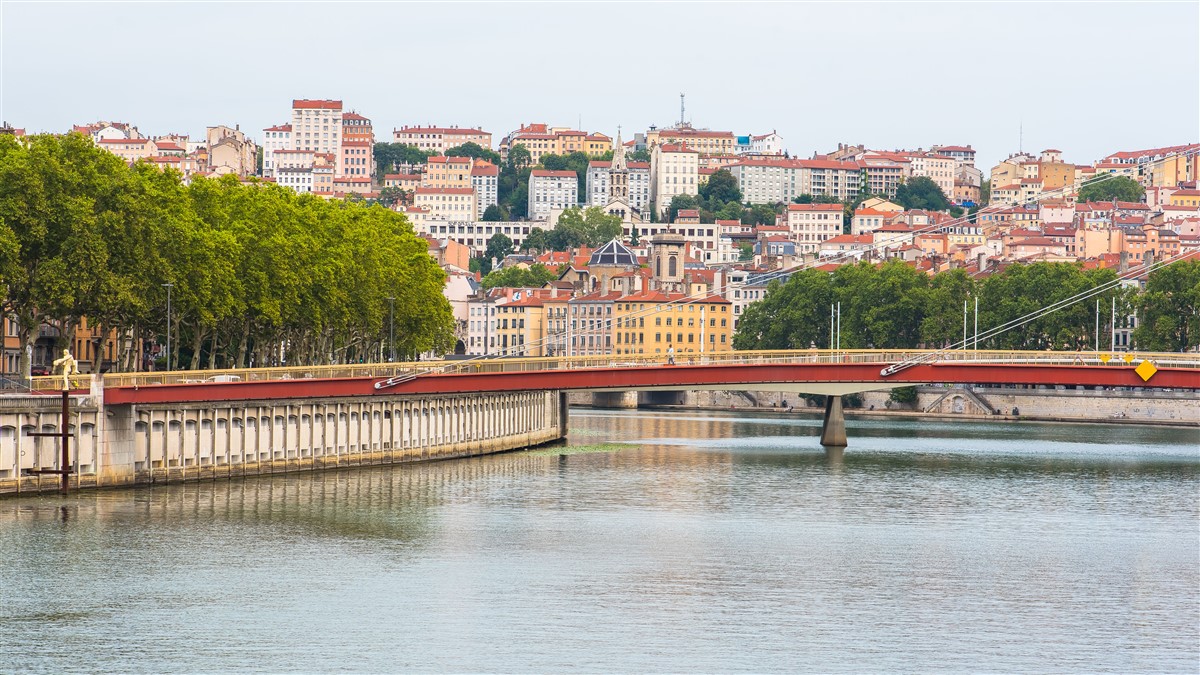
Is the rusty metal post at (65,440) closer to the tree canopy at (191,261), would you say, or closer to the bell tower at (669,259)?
the tree canopy at (191,261)

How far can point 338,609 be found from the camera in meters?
39.1

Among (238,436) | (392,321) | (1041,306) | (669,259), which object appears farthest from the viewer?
(669,259)

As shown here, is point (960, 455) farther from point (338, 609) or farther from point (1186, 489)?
point (338, 609)

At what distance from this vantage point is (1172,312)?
123m

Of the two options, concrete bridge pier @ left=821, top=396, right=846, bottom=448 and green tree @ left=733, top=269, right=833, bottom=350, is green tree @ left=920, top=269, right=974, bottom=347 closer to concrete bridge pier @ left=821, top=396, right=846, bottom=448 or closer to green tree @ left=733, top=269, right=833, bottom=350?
green tree @ left=733, top=269, right=833, bottom=350

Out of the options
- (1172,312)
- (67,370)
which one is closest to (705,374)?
(67,370)

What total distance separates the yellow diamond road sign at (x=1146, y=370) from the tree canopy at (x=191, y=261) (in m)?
26.4

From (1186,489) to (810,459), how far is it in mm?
15159

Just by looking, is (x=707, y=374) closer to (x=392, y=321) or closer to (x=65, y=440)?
(x=392, y=321)

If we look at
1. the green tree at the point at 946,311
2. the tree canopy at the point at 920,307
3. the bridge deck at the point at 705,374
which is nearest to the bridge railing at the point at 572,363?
the bridge deck at the point at 705,374

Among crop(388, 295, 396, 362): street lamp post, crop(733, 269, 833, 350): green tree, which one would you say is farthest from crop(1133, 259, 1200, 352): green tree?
crop(388, 295, 396, 362): street lamp post

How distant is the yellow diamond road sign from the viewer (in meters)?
65.4

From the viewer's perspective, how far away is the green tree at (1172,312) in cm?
12125

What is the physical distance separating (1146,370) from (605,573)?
88.1 feet
